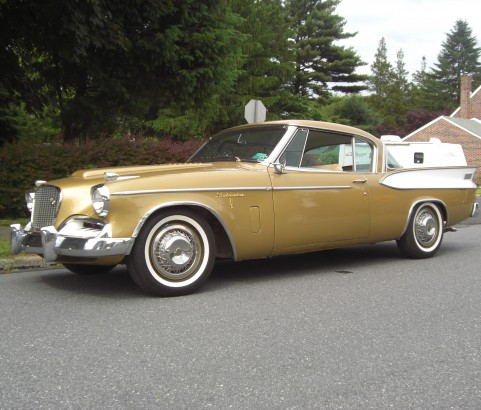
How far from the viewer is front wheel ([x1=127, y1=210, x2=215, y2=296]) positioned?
471cm

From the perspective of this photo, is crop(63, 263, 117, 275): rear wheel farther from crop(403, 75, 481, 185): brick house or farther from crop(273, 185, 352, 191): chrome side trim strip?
crop(403, 75, 481, 185): brick house

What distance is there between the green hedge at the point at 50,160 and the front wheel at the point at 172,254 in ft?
21.0

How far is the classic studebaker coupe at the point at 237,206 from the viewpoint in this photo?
15.3ft

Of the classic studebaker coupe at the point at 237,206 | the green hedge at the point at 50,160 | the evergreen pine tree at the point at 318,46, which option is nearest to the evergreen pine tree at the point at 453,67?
the evergreen pine tree at the point at 318,46

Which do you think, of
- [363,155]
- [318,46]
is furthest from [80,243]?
[318,46]

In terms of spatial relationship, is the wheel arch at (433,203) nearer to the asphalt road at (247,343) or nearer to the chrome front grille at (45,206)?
the asphalt road at (247,343)

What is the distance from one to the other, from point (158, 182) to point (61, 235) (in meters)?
0.93

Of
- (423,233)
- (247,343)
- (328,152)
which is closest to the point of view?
(247,343)

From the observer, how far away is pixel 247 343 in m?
3.63

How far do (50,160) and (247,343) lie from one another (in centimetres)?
810

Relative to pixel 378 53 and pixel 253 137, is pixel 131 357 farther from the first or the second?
pixel 378 53

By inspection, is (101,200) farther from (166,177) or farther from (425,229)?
(425,229)

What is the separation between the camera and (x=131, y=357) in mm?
3369

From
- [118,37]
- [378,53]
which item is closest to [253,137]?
[118,37]
